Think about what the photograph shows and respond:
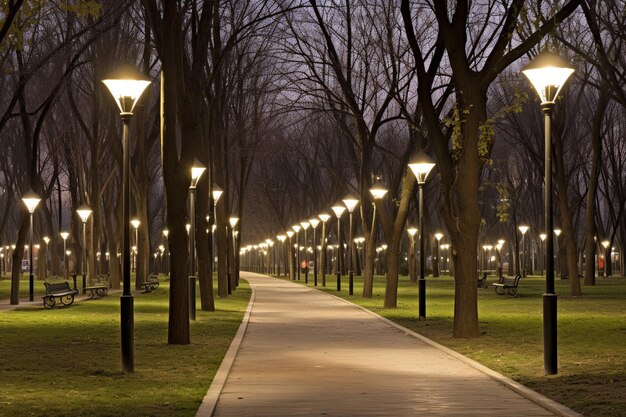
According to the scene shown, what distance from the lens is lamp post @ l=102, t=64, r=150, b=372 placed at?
A: 16.7 meters

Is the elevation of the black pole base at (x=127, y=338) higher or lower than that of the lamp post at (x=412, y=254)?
lower

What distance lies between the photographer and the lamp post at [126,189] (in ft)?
54.7

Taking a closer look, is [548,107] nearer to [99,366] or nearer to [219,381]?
[219,381]

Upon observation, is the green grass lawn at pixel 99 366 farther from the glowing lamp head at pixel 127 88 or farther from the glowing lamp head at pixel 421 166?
the glowing lamp head at pixel 421 166

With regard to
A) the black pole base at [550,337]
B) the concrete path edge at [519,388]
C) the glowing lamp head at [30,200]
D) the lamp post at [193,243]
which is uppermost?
the glowing lamp head at [30,200]

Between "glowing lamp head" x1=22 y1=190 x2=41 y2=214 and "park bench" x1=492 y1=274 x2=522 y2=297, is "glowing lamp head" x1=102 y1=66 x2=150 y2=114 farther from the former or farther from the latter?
"park bench" x1=492 y1=274 x2=522 y2=297

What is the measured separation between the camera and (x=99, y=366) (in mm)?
17625

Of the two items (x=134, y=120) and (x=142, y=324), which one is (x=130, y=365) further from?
(x=134, y=120)

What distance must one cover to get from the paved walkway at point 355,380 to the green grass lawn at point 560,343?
21.8 inches

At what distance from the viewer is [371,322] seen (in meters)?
29.3

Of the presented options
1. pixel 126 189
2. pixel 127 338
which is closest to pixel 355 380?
pixel 127 338

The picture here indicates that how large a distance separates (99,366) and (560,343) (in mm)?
9205

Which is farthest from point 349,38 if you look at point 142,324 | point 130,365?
point 130,365

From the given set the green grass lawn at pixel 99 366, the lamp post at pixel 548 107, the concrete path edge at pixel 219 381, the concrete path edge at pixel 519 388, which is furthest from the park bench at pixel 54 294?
the lamp post at pixel 548 107
